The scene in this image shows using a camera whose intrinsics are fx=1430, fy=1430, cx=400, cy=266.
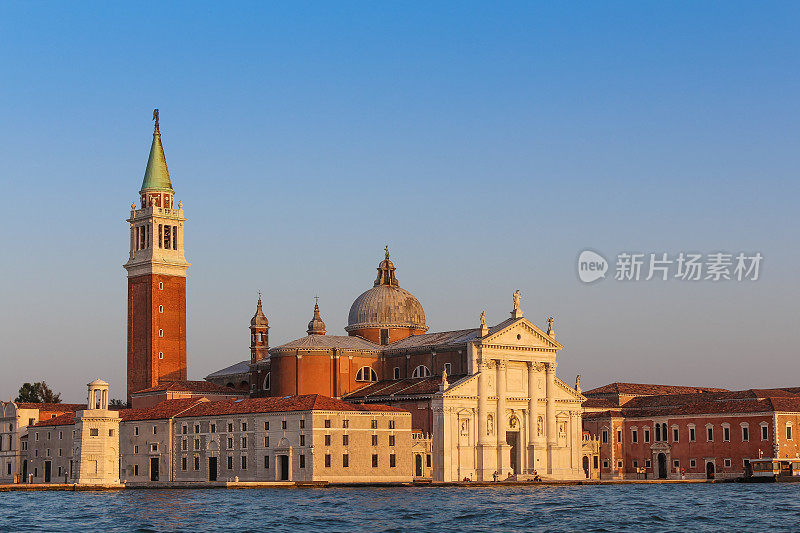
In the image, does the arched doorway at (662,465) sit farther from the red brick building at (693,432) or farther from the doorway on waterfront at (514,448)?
the doorway on waterfront at (514,448)

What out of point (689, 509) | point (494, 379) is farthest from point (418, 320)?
point (689, 509)

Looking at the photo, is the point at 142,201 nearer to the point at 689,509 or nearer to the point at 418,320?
the point at 418,320

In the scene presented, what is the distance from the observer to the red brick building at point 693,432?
8281 centimetres

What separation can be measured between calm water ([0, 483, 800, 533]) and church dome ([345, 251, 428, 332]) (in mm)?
21392

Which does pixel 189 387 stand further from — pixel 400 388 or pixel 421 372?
pixel 421 372

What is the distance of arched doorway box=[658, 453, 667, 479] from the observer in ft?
290

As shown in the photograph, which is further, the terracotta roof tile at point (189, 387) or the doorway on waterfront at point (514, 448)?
the terracotta roof tile at point (189, 387)

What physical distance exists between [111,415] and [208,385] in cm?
1317

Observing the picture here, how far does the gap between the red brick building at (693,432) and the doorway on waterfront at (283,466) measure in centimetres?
2436

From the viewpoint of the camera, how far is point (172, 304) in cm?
9450

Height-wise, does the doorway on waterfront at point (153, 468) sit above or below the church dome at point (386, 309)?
below

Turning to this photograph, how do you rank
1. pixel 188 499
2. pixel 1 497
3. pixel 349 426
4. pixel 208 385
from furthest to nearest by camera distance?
pixel 208 385
pixel 349 426
pixel 1 497
pixel 188 499

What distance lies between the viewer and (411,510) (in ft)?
184

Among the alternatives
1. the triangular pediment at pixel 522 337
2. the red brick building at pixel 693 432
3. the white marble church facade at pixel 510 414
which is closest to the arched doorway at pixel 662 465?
the red brick building at pixel 693 432
